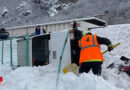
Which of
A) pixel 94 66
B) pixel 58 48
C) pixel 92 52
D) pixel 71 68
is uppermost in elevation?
pixel 92 52

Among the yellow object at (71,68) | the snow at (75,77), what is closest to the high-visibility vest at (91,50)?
the snow at (75,77)

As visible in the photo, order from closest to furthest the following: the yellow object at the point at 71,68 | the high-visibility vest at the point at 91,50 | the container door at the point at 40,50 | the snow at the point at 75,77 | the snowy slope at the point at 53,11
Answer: the snow at the point at 75,77 < the high-visibility vest at the point at 91,50 < the yellow object at the point at 71,68 < the container door at the point at 40,50 < the snowy slope at the point at 53,11

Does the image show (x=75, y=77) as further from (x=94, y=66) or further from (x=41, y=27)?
(x=41, y=27)

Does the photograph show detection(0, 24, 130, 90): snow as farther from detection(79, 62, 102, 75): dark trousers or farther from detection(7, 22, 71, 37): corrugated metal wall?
detection(7, 22, 71, 37): corrugated metal wall

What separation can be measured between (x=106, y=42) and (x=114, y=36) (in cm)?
587

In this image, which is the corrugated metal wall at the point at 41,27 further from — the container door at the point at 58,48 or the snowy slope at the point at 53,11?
the snowy slope at the point at 53,11

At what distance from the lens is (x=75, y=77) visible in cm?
314

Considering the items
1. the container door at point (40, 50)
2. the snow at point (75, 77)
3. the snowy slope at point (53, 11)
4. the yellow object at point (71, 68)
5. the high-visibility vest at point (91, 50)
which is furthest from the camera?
the snowy slope at point (53, 11)

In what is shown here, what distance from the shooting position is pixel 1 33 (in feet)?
43.5

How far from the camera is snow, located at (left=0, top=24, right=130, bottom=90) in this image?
2.77 m

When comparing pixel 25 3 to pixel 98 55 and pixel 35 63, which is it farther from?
pixel 98 55

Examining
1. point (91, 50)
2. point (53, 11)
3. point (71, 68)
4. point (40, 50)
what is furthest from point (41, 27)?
point (53, 11)

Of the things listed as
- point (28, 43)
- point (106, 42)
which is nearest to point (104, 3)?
point (28, 43)

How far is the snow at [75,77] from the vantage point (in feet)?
9.08
